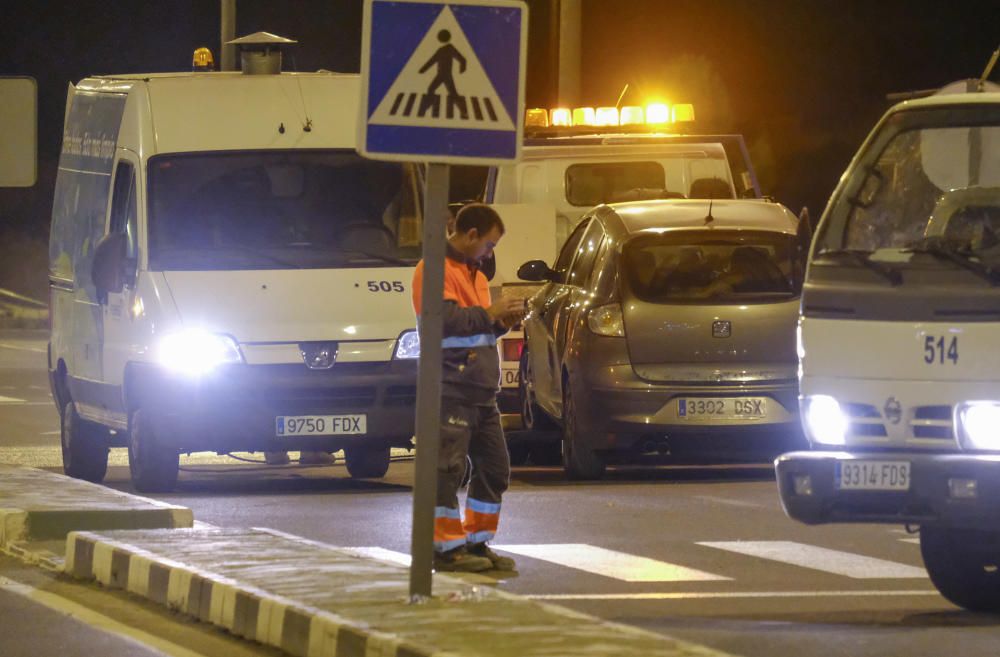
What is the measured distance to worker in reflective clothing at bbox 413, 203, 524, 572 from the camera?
1106 cm

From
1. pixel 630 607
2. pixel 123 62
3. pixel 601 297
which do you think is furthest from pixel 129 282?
pixel 123 62

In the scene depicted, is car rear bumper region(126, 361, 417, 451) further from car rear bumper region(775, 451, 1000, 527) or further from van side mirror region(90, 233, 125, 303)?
car rear bumper region(775, 451, 1000, 527)

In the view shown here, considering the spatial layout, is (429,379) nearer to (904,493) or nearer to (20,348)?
(904,493)

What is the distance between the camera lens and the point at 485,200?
19375 millimetres

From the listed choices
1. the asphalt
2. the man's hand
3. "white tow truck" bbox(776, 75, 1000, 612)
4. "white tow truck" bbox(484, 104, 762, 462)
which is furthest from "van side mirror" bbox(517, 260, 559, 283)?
"white tow truck" bbox(776, 75, 1000, 612)

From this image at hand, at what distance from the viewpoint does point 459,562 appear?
11070mm

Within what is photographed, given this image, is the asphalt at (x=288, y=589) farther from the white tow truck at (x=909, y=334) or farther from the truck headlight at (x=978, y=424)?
the truck headlight at (x=978, y=424)

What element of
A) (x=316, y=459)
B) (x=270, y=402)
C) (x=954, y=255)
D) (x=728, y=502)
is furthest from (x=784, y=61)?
(x=954, y=255)

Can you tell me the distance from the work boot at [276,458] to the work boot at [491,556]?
23.5 ft

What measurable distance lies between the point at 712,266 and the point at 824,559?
3.94 meters

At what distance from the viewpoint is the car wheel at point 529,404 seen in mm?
16938

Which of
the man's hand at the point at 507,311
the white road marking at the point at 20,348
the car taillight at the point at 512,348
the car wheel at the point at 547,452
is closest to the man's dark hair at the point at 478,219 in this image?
the man's hand at the point at 507,311

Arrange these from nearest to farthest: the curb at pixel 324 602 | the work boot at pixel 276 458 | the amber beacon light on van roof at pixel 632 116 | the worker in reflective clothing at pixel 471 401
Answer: the curb at pixel 324 602, the worker in reflective clothing at pixel 471 401, the work boot at pixel 276 458, the amber beacon light on van roof at pixel 632 116

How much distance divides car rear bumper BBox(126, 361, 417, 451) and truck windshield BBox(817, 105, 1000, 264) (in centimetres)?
611
